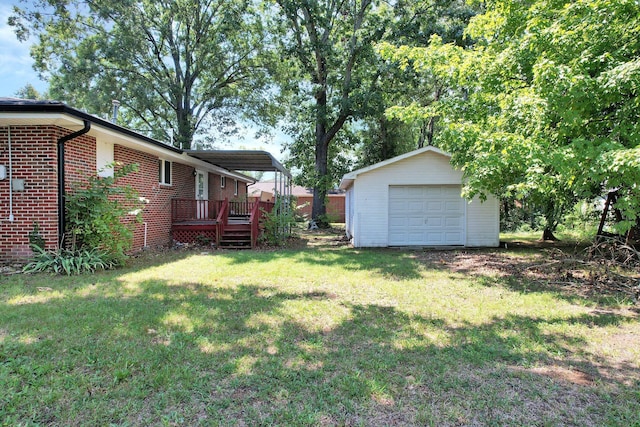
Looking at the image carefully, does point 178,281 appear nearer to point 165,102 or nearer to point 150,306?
point 150,306

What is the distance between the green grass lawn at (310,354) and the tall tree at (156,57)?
54.0 ft

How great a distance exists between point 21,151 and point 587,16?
1024 cm

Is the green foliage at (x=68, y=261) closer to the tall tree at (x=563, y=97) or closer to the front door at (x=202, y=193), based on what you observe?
the front door at (x=202, y=193)

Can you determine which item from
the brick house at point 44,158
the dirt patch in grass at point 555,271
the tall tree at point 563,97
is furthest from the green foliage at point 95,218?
the dirt patch in grass at point 555,271

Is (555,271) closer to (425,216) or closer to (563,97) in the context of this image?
(563,97)

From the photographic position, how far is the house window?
1162 cm

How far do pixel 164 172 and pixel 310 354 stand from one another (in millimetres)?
10189

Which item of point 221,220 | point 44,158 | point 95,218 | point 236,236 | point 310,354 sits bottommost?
point 310,354

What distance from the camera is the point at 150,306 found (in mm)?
4988

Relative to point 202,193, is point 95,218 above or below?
below

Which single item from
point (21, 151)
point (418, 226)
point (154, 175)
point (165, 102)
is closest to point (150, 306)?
point (21, 151)

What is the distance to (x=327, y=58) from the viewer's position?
18594mm

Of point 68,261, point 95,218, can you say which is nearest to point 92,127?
point 95,218

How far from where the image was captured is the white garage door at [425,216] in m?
12.2
